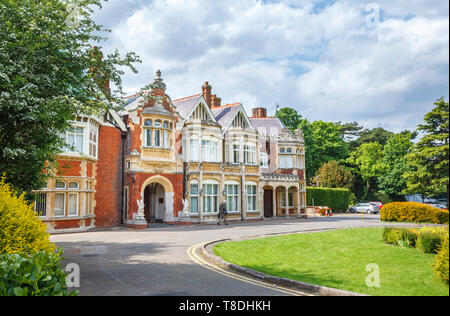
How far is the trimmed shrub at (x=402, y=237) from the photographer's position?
13477 millimetres

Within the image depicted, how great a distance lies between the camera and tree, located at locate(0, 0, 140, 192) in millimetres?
9984

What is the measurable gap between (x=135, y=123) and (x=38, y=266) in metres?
21.7

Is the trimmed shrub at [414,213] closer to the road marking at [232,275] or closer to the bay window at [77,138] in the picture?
the road marking at [232,275]

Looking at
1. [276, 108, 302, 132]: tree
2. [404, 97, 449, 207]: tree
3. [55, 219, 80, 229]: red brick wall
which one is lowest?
[55, 219, 80, 229]: red brick wall

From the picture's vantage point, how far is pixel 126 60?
13.1 meters

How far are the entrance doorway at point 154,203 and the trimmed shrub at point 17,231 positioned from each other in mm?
20661

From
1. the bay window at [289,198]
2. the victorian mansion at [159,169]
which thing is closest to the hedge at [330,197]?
the bay window at [289,198]

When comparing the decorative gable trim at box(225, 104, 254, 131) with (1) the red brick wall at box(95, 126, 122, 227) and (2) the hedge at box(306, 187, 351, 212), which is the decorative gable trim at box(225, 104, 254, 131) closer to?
(1) the red brick wall at box(95, 126, 122, 227)

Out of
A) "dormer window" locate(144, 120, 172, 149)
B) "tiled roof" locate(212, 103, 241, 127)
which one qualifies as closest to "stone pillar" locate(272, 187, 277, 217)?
"tiled roof" locate(212, 103, 241, 127)

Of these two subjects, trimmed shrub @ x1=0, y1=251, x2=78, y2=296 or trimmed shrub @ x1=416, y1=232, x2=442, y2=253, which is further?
trimmed shrub @ x1=416, y1=232, x2=442, y2=253

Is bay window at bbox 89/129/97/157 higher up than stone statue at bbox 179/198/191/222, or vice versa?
bay window at bbox 89/129/97/157

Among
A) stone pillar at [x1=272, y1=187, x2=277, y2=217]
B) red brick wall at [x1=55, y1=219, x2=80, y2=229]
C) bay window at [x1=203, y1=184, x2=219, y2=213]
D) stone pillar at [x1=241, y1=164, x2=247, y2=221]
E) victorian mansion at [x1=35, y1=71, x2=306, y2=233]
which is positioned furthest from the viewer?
stone pillar at [x1=272, y1=187, x2=277, y2=217]

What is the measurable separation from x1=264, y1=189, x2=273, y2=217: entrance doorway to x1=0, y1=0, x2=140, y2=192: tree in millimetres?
29626
